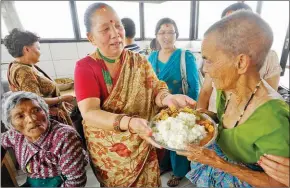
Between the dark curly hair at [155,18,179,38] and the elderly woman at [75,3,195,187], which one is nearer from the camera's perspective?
the elderly woman at [75,3,195,187]

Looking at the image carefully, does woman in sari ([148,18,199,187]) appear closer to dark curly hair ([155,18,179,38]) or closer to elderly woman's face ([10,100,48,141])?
dark curly hair ([155,18,179,38])

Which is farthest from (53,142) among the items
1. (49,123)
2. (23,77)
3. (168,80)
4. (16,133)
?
(168,80)

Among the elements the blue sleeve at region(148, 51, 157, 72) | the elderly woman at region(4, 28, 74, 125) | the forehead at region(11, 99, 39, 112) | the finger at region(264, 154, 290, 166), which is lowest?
the finger at region(264, 154, 290, 166)

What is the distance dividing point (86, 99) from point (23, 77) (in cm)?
28

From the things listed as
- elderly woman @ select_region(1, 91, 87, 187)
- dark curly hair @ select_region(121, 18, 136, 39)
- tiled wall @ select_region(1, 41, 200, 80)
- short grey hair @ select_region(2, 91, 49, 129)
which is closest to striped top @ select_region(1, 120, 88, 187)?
elderly woman @ select_region(1, 91, 87, 187)

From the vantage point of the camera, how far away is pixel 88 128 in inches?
34.2

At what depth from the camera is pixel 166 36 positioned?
1.29m

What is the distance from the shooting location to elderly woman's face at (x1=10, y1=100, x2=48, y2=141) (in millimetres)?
799

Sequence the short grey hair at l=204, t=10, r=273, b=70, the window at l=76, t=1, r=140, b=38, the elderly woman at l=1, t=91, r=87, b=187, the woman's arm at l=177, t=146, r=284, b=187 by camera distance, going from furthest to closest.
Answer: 1. the elderly woman at l=1, t=91, r=87, b=187
2. the window at l=76, t=1, r=140, b=38
3. the woman's arm at l=177, t=146, r=284, b=187
4. the short grey hair at l=204, t=10, r=273, b=70

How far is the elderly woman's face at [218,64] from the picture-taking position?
50 cm

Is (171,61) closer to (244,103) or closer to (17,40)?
(244,103)

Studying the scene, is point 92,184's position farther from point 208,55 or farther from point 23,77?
point 208,55

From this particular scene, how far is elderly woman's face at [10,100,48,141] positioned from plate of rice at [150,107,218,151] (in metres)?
0.50

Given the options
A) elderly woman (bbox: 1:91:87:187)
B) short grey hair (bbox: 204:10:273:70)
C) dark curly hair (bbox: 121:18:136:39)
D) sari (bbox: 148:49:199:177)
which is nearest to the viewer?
short grey hair (bbox: 204:10:273:70)
